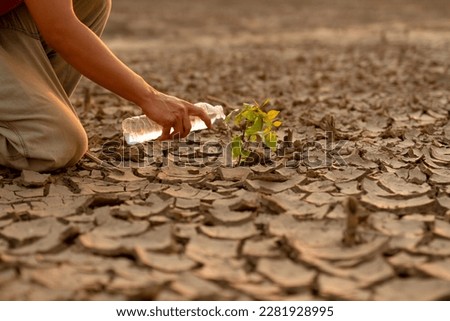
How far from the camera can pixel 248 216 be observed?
167 cm

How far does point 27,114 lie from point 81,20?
1.58 ft

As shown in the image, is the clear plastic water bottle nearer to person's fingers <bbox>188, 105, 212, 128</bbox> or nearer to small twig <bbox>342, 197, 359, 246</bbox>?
person's fingers <bbox>188, 105, 212, 128</bbox>

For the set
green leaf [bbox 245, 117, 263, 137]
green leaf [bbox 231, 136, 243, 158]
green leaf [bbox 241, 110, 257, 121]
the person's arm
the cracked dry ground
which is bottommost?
the cracked dry ground

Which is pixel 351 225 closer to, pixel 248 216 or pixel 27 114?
pixel 248 216

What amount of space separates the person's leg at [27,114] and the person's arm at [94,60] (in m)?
0.19

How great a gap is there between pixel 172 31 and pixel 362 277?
25.8 feet

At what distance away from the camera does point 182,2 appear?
1363 centimetres

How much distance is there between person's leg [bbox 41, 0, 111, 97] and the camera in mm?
2252

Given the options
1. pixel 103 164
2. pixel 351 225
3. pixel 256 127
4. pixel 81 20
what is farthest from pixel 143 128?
pixel 351 225

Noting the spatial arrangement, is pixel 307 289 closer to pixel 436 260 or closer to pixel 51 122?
pixel 436 260

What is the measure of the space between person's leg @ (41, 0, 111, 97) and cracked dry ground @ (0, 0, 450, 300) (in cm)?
26

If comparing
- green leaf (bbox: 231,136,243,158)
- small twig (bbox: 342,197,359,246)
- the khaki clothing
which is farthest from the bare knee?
small twig (bbox: 342,197,359,246)

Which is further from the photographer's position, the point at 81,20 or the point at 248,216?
the point at 81,20

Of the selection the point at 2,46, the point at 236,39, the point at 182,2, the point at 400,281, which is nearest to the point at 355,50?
the point at 236,39
